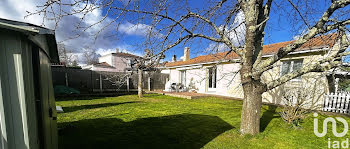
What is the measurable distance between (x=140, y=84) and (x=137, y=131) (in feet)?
23.0

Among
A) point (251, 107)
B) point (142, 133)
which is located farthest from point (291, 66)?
point (142, 133)

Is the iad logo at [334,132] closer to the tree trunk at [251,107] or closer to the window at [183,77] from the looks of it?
the tree trunk at [251,107]

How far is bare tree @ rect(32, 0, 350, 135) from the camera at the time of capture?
3031 mm

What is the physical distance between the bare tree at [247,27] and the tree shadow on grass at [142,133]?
1296 millimetres

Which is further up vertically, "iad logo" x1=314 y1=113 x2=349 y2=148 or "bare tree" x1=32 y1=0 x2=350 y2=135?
"bare tree" x1=32 y1=0 x2=350 y2=135

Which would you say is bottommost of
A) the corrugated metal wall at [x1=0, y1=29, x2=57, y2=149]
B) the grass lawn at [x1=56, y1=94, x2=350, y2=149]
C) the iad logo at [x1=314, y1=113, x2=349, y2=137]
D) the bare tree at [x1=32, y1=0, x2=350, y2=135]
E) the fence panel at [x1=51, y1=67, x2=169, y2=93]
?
the iad logo at [x1=314, y1=113, x2=349, y2=137]

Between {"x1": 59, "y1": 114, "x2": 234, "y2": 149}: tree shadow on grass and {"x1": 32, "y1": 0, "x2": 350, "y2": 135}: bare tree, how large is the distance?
1.30 m

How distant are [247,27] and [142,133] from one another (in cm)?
411

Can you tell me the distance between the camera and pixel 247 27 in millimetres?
3699

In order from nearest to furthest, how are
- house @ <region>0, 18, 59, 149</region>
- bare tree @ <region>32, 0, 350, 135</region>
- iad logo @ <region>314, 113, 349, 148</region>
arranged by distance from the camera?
1. house @ <region>0, 18, 59, 149</region>
2. bare tree @ <region>32, 0, 350, 135</region>
3. iad logo @ <region>314, 113, 349, 148</region>

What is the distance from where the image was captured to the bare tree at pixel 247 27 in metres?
3.03

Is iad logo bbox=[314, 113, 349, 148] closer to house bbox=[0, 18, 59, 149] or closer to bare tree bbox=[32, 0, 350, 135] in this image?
bare tree bbox=[32, 0, 350, 135]

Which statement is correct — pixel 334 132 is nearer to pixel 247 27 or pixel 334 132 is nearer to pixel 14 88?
pixel 247 27

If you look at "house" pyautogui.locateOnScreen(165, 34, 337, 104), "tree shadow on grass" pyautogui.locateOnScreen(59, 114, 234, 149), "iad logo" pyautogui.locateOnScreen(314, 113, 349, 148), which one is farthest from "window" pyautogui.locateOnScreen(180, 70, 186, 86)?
"iad logo" pyautogui.locateOnScreen(314, 113, 349, 148)
